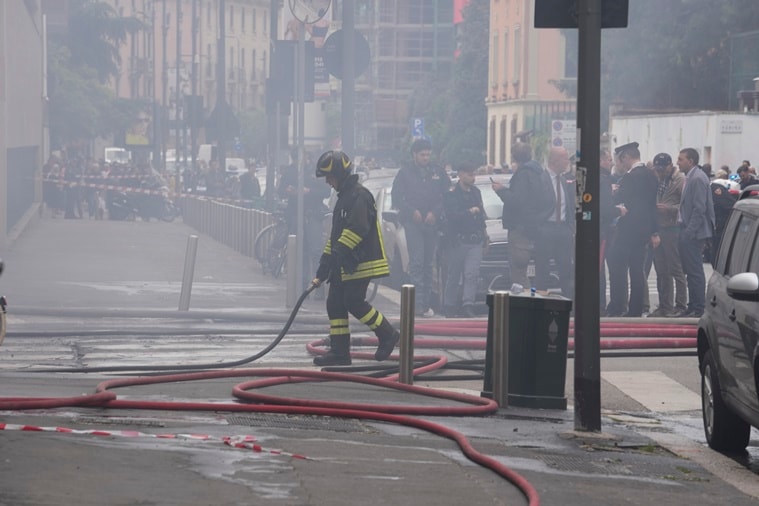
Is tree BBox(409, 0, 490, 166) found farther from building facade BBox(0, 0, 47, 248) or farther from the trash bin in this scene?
the trash bin

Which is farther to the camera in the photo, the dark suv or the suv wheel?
the suv wheel

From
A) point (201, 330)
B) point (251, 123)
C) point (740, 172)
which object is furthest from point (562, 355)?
point (251, 123)

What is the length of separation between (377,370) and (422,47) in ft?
448

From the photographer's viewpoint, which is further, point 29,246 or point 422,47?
point 422,47

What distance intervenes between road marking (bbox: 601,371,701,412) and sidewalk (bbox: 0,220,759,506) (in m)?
0.90

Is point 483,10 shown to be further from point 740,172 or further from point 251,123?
point 740,172

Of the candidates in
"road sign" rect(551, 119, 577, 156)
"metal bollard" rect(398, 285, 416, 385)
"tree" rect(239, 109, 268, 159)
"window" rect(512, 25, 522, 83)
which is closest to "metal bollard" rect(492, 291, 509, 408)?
"metal bollard" rect(398, 285, 416, 385)

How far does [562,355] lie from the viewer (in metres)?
10.9

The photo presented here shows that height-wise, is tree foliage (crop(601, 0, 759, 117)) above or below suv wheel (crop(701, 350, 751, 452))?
above

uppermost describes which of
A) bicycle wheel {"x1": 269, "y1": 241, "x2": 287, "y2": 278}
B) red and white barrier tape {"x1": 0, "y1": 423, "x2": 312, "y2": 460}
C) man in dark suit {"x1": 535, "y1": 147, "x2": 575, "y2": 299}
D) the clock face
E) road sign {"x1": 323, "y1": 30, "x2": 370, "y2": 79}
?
the clock face

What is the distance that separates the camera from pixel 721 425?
951cm

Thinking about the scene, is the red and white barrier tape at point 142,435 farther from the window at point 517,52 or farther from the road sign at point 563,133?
the window at point 517,52

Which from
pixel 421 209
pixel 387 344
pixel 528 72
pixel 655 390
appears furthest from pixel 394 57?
pixel 655 390

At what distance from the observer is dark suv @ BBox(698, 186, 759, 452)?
8.54 m
